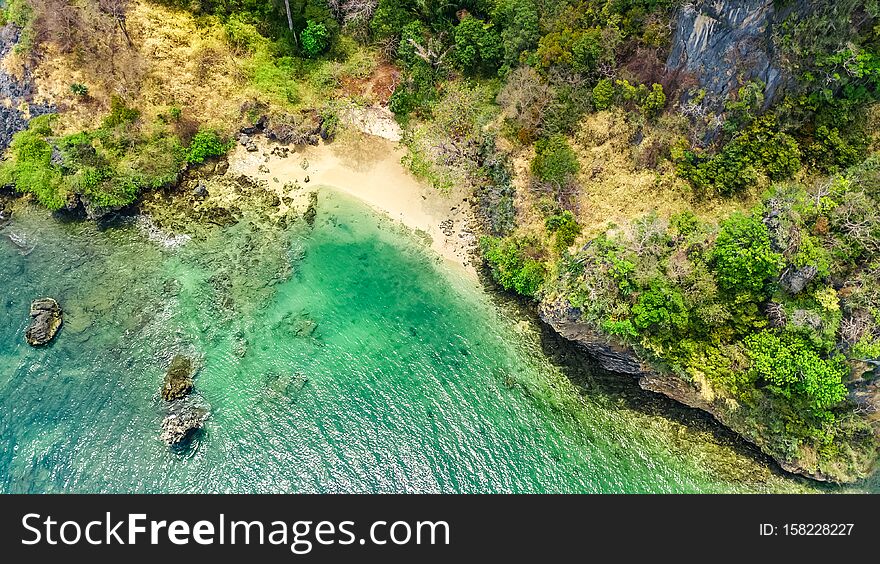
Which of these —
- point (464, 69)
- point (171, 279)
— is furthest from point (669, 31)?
point (171, 279)

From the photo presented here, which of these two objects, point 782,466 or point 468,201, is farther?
point 468,201

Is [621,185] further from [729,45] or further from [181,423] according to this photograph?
[181,423]

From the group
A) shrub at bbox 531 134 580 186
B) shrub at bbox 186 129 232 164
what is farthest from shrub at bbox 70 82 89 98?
shrub at bbox 531 134 580 186

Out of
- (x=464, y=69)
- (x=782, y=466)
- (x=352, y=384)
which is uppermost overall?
(x=464, y=69)

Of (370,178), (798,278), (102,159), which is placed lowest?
(102,159)

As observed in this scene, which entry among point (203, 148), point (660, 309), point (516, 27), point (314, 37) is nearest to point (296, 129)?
point (203, 148)

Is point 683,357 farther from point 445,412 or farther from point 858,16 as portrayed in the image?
point 858,16

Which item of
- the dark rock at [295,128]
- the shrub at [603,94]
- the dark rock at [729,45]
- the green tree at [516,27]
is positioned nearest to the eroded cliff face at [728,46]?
the dark rock at [729,45]
